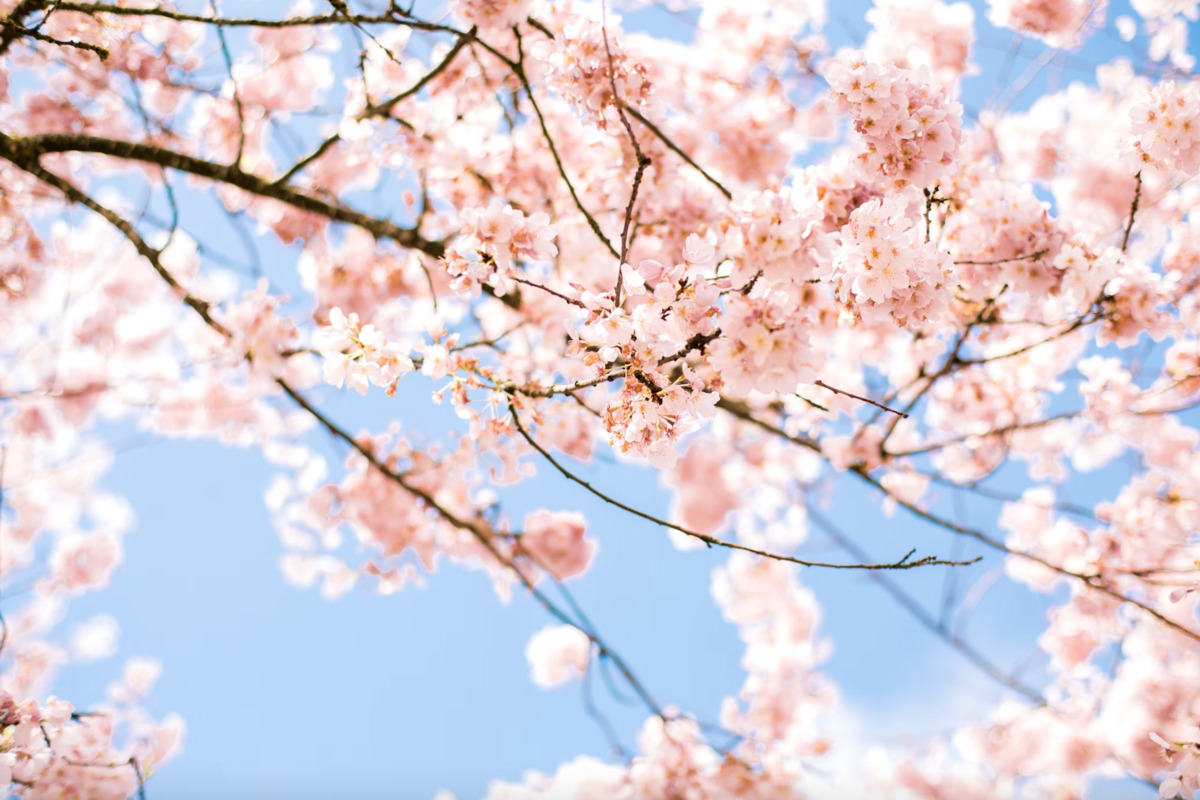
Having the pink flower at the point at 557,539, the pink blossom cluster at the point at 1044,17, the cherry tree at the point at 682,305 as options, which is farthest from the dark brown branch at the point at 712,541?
the pink blossom cluster at the point at 1044,17

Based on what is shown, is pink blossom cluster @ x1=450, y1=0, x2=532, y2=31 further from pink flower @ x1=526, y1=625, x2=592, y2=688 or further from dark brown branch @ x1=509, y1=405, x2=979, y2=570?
pink flower @ x1=526, y1=625, x2=592, y2=688

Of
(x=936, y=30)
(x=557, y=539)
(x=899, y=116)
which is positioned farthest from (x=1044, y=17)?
(x=557, y=539)

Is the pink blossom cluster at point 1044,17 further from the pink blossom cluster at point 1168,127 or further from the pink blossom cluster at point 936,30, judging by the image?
the pink blossom cluster at point 1168,127

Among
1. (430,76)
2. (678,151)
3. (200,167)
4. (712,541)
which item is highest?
(200,167)

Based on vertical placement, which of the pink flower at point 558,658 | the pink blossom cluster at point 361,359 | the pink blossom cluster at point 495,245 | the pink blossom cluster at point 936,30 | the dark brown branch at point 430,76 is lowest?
the pink blossom cluster at point 361,359

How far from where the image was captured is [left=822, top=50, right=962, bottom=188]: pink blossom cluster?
1773mm

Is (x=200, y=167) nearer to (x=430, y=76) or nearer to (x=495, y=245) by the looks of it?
(x=430, y=76)

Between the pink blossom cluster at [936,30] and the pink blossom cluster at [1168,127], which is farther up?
the pink blossom cluster at [936,30]

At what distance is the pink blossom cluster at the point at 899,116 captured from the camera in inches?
69.8

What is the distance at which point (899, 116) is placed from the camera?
1781 mm

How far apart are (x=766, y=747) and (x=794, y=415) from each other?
1798mm

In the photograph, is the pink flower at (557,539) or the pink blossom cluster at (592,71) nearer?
the pink blossom cluster at (592,71)

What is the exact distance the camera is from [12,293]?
352 cm

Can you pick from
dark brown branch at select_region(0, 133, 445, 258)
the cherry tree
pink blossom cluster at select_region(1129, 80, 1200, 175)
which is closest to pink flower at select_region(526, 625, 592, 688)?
the cherry tree
